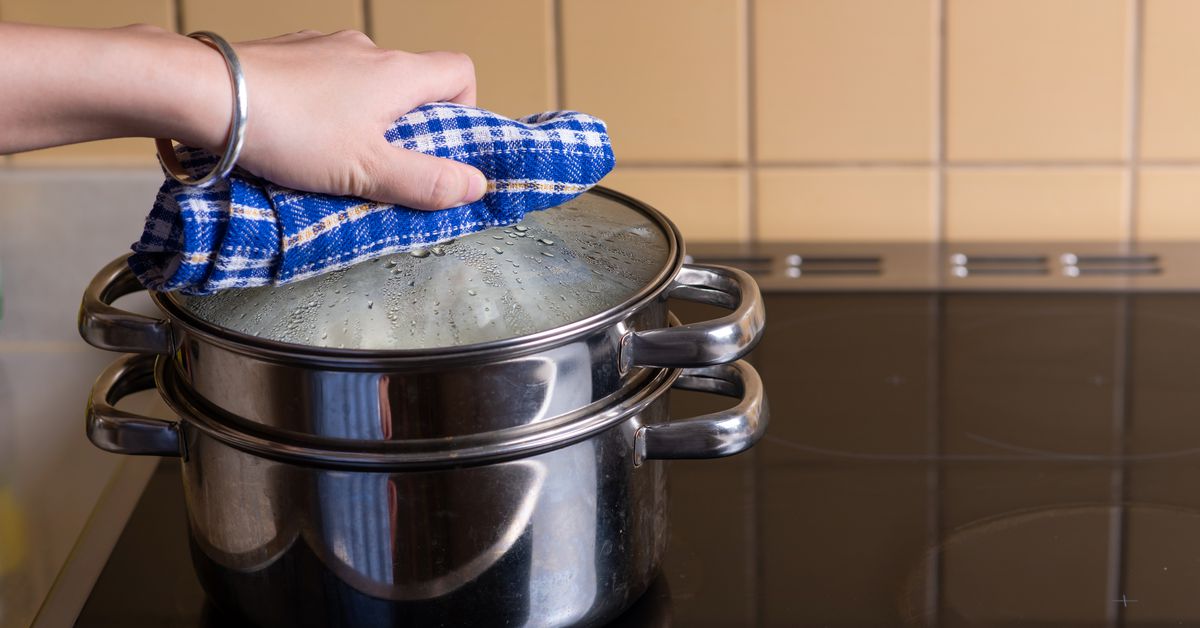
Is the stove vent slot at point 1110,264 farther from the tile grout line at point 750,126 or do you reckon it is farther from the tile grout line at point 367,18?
the tile grout line at point 367,18

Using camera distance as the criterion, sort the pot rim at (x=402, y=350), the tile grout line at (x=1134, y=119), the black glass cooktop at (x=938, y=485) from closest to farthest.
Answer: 1. the pot rim at (x=402, y=350)
2. the black glass cooktop at (x=938, y=485)
3. the tile grout line at (x=1134, y=119)

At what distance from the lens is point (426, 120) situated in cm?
43

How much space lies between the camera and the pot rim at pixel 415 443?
0.38 m

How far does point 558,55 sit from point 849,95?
0.20 metres

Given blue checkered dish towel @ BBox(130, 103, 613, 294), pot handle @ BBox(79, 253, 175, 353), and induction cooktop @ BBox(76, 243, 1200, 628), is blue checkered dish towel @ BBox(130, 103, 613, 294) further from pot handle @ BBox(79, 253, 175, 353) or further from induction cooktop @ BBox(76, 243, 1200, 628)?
induction cooktop @ BBox(76, 243, 1200, 628)

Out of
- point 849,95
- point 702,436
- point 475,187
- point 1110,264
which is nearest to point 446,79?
point 475,187

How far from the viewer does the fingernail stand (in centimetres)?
42

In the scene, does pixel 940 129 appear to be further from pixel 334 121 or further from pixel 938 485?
pixel 334 121

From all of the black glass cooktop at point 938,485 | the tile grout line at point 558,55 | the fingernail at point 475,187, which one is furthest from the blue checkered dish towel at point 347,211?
the tile grout line at point 558,55

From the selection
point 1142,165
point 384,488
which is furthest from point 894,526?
point 1142,165

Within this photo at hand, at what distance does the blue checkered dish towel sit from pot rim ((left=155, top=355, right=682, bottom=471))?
5cm

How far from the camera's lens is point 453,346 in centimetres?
37

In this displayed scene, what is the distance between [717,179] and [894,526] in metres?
0.35

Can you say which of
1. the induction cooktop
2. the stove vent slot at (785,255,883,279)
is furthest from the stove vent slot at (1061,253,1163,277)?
the stove vent slot at (785,255,883,279)
